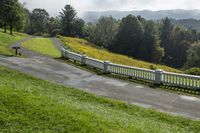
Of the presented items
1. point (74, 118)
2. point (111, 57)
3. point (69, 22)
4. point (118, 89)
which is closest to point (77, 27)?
point (69, 22)

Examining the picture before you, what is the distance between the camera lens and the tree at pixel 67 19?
101969 mm

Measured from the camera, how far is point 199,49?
278ft

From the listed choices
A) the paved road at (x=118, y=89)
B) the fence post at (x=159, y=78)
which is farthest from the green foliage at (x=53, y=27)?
the fence post at (x=159, y=78)

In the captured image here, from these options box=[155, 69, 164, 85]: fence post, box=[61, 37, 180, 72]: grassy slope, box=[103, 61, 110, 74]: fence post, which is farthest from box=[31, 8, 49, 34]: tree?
box=[155, 69, 164, 85]: fence post

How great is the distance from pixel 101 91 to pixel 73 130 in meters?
7.43

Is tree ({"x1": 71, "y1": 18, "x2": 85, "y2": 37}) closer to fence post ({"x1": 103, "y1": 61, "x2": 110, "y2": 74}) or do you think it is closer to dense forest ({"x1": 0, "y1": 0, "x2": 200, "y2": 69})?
dense forest ({"x1": 0, "y1": 0, "x2": 200, "y2": 69})

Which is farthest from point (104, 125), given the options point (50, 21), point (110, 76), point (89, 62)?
point (50, 21)

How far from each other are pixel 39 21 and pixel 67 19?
28583mm

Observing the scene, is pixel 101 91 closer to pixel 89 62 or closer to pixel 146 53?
pixel 89 62

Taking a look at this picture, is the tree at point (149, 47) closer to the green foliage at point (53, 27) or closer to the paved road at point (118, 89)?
the green foliage at point (53, 27)

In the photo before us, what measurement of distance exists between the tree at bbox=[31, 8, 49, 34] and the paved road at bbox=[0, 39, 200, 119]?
9925cm

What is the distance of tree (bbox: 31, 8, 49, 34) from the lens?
122m

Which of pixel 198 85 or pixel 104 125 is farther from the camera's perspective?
pixel 198 85

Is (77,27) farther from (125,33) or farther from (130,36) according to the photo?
(130,36)
